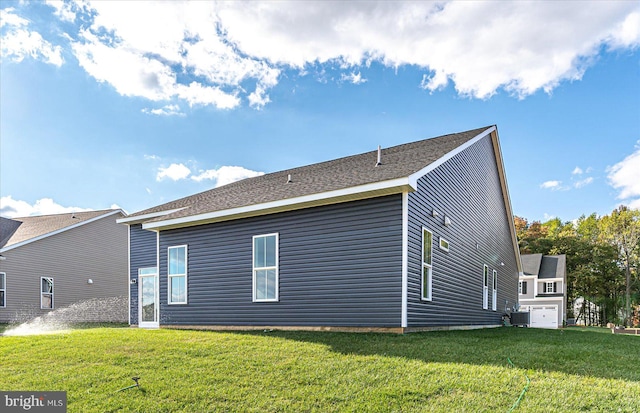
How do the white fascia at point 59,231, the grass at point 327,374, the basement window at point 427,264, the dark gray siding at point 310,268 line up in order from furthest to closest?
the white fascia at point 59,231
the basement window at point 427,264
the dark gray siding at point 310,268
the grass at point 327,374

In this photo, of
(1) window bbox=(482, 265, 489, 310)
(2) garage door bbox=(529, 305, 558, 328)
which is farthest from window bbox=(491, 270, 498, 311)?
(2) garage door bbox=(529, 305, 558, 328)

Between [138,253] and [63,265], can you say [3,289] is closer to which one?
[63,265]

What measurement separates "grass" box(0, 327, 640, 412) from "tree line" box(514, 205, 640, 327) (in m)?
35.5

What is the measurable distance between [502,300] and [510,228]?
3.14 m

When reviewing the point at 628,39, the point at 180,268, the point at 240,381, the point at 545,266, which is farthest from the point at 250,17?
the point at 545,266

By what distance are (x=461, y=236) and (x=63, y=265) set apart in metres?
16.7

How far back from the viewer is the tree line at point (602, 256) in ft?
123

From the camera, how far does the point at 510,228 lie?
755 inches

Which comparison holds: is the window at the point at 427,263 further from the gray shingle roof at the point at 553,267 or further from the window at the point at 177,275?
the gray shingle roof at the point at 553,267

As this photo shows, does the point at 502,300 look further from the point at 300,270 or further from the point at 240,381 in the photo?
the point at 240,381

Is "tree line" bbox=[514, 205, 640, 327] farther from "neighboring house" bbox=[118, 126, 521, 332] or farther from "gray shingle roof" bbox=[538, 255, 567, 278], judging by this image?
"neighboring house" bbox=[118, 126, 521, 332]

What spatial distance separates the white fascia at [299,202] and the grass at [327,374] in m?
2.62

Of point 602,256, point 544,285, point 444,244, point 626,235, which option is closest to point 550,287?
point 544,285

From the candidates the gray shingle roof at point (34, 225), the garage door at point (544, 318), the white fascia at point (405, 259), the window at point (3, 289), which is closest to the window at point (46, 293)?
the window at point (3, 289)
